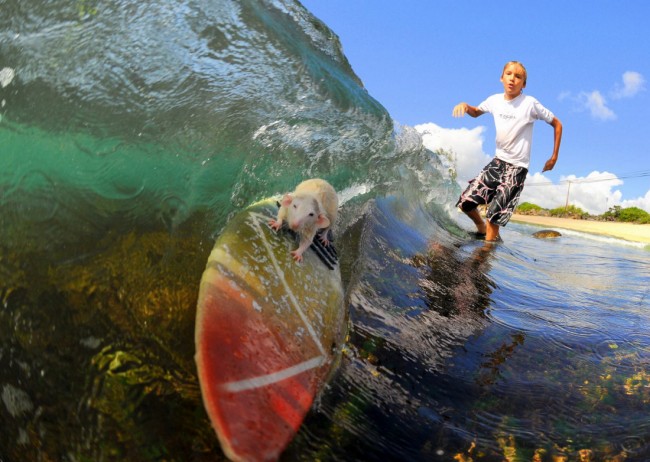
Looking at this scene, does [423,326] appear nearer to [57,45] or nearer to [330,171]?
[330,171]

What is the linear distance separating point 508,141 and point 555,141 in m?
0.61

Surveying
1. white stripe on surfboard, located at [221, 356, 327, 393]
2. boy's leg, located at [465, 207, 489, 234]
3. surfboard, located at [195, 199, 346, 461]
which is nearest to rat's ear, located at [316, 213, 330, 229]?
surfboard, located at [195, 199, 346, 461]

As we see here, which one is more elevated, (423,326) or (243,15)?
(243,15)

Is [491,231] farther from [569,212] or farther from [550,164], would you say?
[569,212]

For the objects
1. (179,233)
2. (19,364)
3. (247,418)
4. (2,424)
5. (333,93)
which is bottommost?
(2,424)

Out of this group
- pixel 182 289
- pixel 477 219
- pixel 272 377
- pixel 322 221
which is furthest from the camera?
pixel 477 219

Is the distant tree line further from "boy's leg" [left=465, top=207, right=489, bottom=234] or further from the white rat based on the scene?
the white rat

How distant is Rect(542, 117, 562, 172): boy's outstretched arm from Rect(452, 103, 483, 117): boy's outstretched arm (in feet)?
2.96

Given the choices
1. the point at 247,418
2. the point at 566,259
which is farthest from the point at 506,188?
the point at 247,418

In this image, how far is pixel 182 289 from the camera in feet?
5.71

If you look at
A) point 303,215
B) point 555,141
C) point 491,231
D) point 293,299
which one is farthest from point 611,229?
point 293,299

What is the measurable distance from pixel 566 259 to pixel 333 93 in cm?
499

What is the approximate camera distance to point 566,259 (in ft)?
20.8

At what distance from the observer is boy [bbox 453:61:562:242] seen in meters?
5.71
